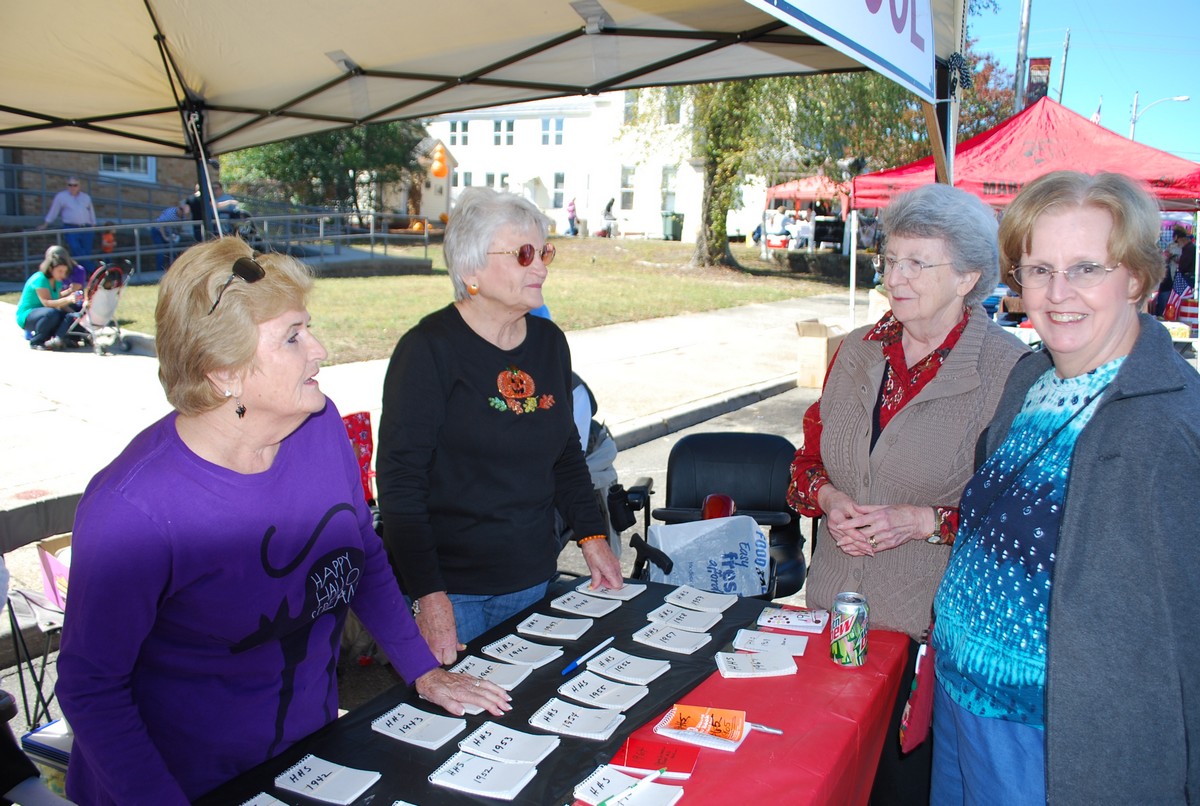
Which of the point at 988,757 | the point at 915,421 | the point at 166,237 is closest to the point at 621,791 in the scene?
the point at 988,757

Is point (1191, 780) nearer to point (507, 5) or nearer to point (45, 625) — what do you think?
point (45, 625)

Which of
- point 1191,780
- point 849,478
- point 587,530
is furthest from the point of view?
point 587,530

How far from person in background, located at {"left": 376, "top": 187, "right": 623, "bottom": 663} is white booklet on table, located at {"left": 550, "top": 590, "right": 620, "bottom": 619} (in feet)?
0.35

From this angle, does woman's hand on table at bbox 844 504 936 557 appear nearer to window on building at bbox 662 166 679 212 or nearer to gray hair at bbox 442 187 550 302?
gray hair at bbox 442 187 550 302

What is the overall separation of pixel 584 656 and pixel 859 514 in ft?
2.91

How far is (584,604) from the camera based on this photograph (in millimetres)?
2521

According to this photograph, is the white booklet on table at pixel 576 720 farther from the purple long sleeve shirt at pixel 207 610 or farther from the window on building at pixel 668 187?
the window on building at pixel 668 187

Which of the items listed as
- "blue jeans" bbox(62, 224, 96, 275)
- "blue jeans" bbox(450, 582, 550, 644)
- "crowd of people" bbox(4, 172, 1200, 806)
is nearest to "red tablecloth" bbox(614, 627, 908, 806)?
"crowd of people" bbox(4, 172, 1200, 806)

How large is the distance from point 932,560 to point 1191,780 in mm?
1014

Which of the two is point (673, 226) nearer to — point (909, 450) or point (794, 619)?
point (909, 450)

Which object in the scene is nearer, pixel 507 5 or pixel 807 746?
pixel 807 746

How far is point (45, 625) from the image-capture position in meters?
3.09

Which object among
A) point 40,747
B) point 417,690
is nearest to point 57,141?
point 40,747

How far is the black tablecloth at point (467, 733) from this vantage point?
1643mm
